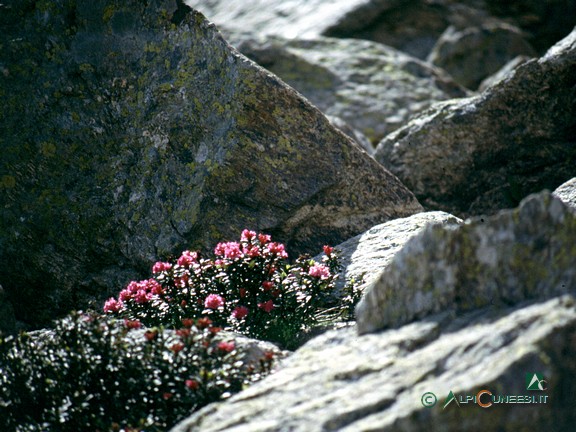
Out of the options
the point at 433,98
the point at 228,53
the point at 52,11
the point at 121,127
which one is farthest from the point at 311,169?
the point at 433,98

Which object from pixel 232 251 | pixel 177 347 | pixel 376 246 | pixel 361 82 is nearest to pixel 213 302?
pixel 232 251

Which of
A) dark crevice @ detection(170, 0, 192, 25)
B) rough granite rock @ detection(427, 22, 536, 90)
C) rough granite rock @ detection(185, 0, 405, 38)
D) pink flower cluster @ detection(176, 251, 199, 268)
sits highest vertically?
rough granite rock @ detection(185, 0, 405, 38)

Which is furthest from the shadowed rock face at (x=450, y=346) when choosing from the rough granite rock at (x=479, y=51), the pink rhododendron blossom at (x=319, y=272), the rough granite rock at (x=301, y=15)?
the rough granite rock at (x=479, y=51)

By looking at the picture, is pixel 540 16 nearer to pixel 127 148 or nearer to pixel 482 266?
pixel 127 148

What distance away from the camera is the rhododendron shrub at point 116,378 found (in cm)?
467

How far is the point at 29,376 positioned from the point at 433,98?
11143 mm

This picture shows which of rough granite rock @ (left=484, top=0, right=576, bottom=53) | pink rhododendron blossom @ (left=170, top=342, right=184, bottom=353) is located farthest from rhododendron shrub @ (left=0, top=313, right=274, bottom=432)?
rough granite rock @ (left=484, top=0, right=576, bottom=53)

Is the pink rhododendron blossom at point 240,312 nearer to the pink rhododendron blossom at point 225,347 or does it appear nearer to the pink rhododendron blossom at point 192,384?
the pink rhododendron blossom at point 225,347

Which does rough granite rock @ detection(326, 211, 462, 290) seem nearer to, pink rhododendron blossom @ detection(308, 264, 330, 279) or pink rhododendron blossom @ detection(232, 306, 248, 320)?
pink rhododendron blossom @ detection(308, 264, 330, 279)

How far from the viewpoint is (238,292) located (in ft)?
20.7

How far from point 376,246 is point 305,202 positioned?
89 centimetres

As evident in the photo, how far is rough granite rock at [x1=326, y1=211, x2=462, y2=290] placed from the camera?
681cm

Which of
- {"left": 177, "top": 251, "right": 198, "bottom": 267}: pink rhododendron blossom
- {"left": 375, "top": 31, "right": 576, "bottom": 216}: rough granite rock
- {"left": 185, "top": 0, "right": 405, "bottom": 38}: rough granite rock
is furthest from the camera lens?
{"left": 185, "top": 0, "right": 405, "bottom": 38}: rough granite rock

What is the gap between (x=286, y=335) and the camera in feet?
19.7
